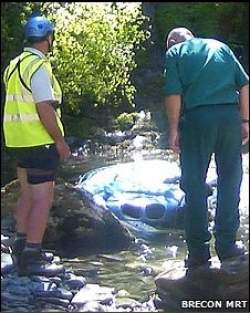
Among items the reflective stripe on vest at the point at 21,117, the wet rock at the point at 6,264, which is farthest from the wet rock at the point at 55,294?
the reflective stripe on vest at the point at 21,117

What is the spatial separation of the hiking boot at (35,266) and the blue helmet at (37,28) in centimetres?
69

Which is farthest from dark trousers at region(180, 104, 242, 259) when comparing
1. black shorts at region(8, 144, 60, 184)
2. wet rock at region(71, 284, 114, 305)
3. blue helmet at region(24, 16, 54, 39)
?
blue helmet at region(24, 16, 54, 39)

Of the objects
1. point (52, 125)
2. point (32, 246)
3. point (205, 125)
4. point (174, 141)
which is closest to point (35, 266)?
point (32, 246)

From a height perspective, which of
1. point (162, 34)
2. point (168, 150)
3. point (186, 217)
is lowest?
point (186, 217)

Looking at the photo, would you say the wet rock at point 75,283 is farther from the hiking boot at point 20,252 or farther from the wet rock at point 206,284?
the wet rock at point 206,284

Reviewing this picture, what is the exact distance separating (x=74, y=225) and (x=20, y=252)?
0.20 m

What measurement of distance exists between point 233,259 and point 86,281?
0.47m

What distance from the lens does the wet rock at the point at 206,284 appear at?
2.82 metres

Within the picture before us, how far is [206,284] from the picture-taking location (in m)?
2.87

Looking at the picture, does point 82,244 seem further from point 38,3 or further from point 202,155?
point 38,3

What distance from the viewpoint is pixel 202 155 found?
284 centimetres

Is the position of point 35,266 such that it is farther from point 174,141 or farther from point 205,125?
point 205,125

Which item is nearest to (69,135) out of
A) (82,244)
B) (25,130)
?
(25,130)

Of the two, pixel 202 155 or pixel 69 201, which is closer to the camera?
pixel 202 155
